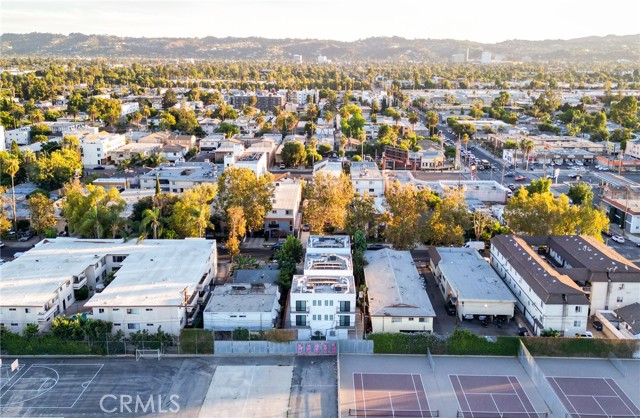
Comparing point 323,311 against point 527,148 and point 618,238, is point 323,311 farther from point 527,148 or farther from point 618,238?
point 527,148

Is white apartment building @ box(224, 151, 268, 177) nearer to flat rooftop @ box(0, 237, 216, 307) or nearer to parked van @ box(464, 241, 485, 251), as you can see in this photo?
flat rooftop @ box(0, 237, 216, 307)

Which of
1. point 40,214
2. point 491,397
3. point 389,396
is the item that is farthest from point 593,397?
point 40,214

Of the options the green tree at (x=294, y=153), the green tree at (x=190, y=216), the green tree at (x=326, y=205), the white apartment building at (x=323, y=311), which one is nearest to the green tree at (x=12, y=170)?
the green tree at (x=190, y=216)

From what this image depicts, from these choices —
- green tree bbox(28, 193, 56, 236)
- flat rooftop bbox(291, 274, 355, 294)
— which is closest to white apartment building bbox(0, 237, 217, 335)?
green tree bbox(28, 193, 56, 236)

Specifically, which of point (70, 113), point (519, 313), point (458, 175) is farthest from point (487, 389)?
point (70, 113)

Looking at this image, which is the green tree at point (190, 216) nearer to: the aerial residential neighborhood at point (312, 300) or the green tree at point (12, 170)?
the aerial residential neighborhood at point (312, 300)

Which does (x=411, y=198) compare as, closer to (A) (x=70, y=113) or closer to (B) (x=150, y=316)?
(B) (x=150, y=316)
